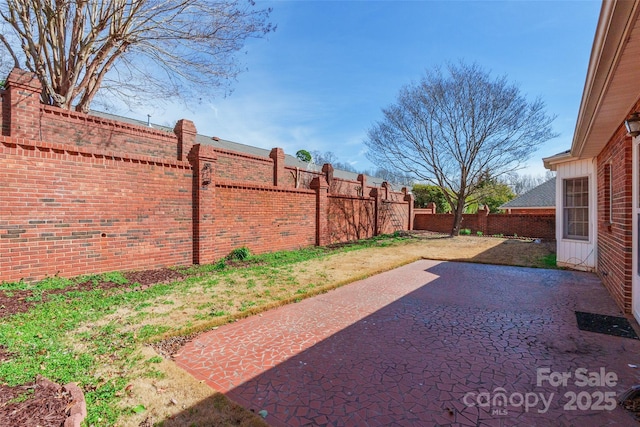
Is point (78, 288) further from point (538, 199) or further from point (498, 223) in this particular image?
point (538, 199)

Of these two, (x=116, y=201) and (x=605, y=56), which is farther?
(x=116, y=201)

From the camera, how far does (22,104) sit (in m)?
7.12

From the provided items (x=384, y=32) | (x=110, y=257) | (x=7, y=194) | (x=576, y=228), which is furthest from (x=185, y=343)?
(x=384, y=32)

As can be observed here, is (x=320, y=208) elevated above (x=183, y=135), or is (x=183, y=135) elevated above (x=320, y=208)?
(x=183, y=135)

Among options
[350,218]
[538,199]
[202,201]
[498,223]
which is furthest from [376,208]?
[538,199]

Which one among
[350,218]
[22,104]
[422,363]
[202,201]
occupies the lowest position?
[422,363]

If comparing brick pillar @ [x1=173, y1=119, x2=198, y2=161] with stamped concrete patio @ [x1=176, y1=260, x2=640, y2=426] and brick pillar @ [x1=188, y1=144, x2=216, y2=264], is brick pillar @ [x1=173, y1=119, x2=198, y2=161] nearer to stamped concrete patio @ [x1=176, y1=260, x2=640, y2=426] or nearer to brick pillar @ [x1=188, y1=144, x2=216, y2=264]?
brick pillar @ [x1=188, y1=144, x2=216, y2=264]

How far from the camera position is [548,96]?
13688 mm

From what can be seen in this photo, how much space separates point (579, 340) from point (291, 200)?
336 inches

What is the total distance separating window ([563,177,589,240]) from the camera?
733cm

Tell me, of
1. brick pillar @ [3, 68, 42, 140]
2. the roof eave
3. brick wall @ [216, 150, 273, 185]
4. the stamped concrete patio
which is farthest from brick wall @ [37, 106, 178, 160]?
the roof eave

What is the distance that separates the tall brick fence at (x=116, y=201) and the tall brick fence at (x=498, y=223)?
12.8m

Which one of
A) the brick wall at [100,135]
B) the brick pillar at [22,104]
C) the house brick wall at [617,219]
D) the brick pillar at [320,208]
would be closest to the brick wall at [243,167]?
the brick wall at [100,135]

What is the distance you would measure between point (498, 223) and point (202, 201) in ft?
59.4
